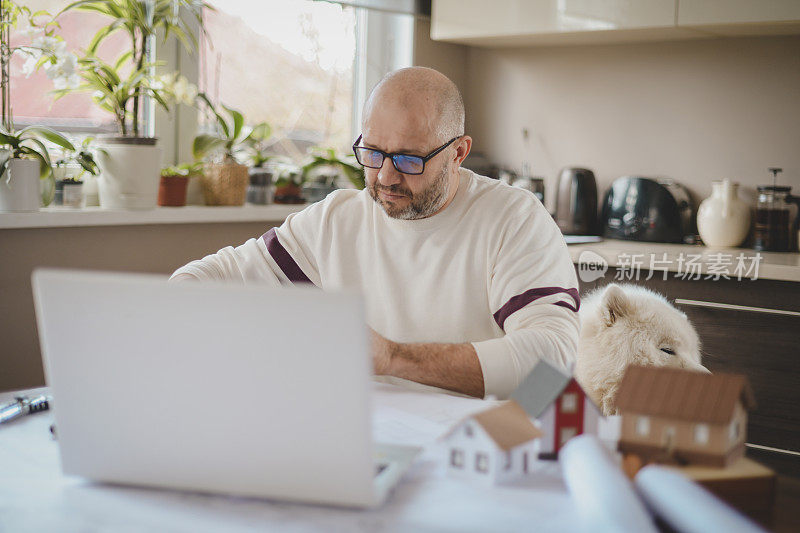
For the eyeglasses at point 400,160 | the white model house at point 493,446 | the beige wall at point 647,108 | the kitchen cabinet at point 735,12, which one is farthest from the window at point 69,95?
the white model house at point 493,446

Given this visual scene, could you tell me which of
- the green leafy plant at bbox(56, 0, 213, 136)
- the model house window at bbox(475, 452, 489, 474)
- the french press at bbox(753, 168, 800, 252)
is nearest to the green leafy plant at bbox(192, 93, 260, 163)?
the green leafy plant at bbox(56, 0, 213, 136)

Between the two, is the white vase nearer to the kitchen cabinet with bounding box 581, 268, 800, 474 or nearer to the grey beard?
the kitchen cabinet with bounding box 581, 268, 800, 474

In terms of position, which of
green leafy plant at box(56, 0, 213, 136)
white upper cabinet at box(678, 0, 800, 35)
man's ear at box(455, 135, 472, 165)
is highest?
white upper cabinet at box(678, 0, 800, 35)

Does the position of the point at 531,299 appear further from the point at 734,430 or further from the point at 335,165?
the point at 335,165

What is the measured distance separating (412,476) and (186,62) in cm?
210

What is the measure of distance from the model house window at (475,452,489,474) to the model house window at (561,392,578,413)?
14 centimetres

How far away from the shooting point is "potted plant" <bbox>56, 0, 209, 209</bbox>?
2311 mm

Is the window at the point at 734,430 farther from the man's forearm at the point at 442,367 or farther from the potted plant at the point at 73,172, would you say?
the potted plant at the point at 73,172

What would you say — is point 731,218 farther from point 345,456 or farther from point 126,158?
point 345,456

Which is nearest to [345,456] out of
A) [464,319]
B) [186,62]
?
[464,319]

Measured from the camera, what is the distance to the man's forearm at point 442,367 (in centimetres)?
150

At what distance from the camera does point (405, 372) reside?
4.93ft

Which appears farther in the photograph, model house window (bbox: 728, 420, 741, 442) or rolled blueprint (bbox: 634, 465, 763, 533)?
model house window (bbox: 728, 420, 741, 442)

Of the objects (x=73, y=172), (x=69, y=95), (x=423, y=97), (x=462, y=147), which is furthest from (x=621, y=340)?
(x=69, y=95)
